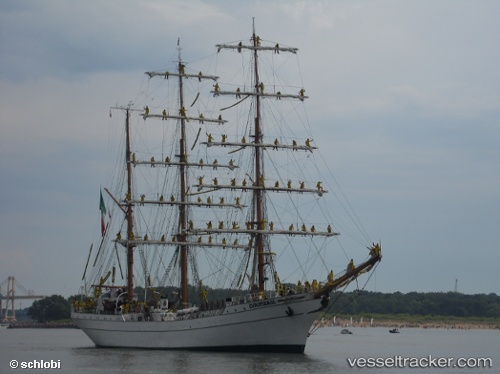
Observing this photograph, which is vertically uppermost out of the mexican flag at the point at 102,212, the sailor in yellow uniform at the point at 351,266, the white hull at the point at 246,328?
the mexican flag at the point at 102,212

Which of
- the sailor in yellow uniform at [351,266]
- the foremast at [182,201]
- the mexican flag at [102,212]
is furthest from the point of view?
the mexican flag at [102,212]

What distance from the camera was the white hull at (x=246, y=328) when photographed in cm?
7494

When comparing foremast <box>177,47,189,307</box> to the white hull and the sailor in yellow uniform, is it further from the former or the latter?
the sailor in yellow uniform

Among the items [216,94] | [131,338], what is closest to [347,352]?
[131,338]

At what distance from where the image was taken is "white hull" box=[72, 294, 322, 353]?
74.9 m

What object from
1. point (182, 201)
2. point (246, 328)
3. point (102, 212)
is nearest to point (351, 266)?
point (246, 328)

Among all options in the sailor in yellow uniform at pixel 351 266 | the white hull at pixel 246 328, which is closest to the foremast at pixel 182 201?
the white hull at pixel 246 328

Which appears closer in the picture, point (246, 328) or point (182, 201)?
point (246, 328)

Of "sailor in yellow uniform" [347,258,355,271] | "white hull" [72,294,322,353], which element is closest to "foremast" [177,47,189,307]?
"white hull" [72,294,322,353]

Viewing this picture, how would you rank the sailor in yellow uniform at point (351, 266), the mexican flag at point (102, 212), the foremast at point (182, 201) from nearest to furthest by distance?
the sailor in yellow uniform at point (351, 266) → the foremast at point (182, 201) → the mexican flag at point (102, 212)

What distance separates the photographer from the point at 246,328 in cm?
7675

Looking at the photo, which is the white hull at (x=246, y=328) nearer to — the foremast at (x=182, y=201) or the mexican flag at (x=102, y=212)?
the foremast at (x=182, y=201)

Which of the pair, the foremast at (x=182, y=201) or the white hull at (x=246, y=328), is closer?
the white hull at (x=246, y=328)

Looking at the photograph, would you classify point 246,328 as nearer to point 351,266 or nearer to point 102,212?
point 351,266
